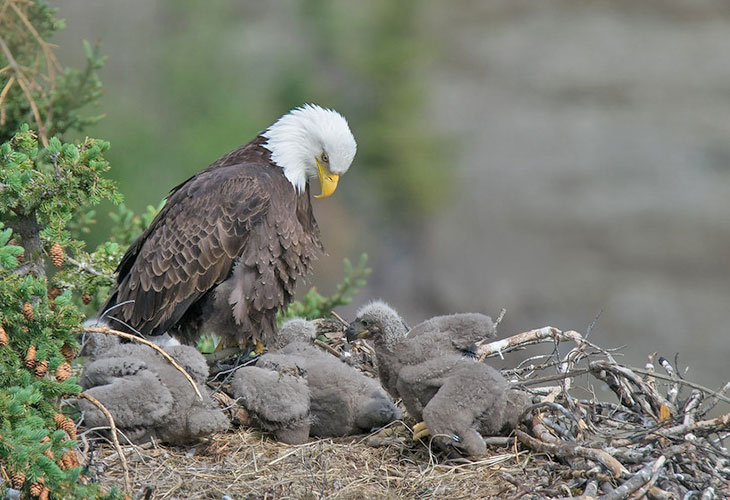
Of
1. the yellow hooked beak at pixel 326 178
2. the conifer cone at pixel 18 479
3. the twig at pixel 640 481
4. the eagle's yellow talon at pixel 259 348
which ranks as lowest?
the conifer cone at pixel 18 479

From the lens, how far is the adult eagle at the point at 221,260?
468 cm

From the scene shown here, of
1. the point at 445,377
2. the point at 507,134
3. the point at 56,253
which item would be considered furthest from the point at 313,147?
the point at 507,134

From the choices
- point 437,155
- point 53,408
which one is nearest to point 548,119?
point 437,155

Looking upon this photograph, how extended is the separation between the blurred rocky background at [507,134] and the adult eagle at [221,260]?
9.95m

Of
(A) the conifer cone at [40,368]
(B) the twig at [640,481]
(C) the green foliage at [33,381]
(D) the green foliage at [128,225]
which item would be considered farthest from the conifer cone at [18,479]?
(D) the green foliage at [128,225]

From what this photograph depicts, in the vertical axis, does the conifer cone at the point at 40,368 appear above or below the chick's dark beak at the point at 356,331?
below

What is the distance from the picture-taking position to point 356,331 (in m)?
4.13

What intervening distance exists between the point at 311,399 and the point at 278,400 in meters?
0.18

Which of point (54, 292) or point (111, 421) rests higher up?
point (54, 292)

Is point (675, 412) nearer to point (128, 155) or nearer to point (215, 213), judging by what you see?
point (215, 213)

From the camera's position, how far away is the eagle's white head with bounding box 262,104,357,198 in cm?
498

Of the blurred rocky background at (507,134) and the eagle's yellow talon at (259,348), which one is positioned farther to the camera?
the blurred rocky background at (507,134)

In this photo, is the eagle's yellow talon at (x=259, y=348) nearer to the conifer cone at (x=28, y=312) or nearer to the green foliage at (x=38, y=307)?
the green foliage at (x=38, y=307)

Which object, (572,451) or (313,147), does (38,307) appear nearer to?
(572,451)
